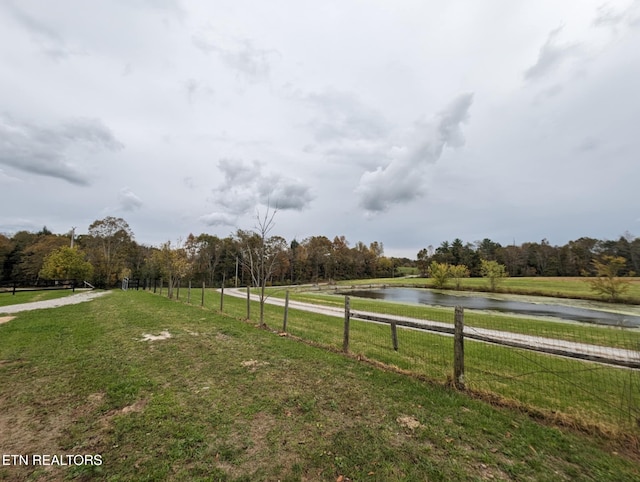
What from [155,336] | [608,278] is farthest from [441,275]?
[155,336]

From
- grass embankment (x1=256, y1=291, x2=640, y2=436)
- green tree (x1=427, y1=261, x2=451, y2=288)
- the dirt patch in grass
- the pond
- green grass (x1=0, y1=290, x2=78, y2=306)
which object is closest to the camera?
grass embankment (x1=256, y1=291, x2=640, y2=436)

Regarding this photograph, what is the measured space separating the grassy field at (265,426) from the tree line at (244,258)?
506 centimetres

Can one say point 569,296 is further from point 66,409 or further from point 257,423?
point 66,409

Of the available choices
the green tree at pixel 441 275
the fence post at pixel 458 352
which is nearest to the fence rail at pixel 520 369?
the fence post at pixel 458 352

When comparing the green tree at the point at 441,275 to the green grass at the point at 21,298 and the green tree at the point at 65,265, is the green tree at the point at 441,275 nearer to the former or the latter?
the green grass at the point at 21,298

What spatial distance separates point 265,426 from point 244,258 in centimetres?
1022

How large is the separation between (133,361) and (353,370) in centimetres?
470

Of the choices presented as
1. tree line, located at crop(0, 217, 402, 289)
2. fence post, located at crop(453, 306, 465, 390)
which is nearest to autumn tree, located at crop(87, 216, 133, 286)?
tree line, located at crop(0, 217, 402, 289)

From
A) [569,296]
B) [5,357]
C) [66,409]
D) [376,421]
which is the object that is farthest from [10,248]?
[569,296]

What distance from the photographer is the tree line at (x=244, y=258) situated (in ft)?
74.1

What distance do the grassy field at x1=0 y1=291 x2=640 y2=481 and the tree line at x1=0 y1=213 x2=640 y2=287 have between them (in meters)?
5.06

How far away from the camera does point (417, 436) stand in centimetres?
327

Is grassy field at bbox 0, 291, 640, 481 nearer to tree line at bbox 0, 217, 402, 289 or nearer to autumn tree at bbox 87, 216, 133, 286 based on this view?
tree line at bbox 0, 217, 402, 289

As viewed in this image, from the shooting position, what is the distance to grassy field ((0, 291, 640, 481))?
107 inches
